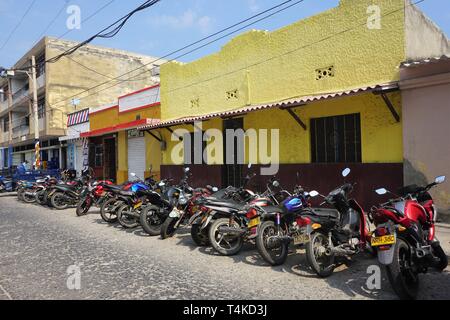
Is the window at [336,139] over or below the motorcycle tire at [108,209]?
over

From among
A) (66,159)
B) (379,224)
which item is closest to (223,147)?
(379,224)

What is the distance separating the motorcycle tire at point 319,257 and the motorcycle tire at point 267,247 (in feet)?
2.15

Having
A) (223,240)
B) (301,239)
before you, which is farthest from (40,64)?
(301,239)

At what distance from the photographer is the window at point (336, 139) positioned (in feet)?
28.7

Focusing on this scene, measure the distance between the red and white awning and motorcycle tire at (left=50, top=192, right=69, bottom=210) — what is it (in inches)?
438

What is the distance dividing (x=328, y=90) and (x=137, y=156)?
10426 mm

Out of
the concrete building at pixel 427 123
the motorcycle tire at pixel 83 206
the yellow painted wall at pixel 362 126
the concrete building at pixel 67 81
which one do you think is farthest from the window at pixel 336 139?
the concrete building at pixel 67 81

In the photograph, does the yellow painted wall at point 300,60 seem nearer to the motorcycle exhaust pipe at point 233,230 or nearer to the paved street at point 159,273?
the paved street at point 159,273

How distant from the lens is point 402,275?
379cm

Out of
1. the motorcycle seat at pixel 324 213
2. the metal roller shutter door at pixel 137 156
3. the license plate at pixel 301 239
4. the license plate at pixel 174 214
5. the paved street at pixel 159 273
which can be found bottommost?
the paved street at pixel 159 273

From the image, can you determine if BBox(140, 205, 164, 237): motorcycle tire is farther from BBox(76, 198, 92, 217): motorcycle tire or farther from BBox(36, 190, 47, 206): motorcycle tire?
BBox(36, 190, 47, 206): motorcycle tire

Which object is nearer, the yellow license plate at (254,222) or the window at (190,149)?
the yellow license plate at (254,222)

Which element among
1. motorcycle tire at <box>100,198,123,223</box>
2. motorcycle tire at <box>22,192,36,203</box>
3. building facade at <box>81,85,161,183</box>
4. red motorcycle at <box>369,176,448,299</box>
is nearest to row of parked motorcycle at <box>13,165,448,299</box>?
red motorcycle at <box>369,176,448,299</box>

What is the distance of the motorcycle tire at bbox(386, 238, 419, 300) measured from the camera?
3.70 meters
